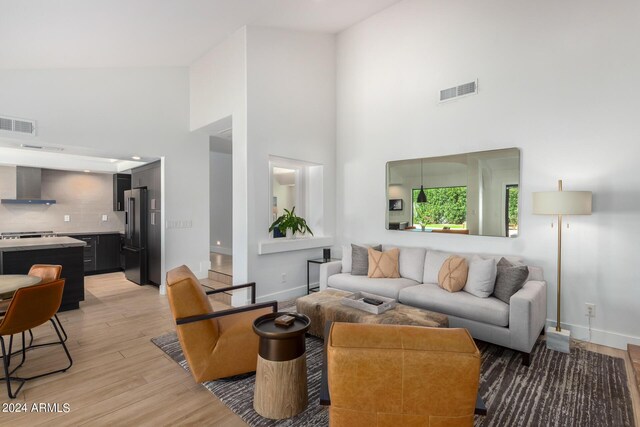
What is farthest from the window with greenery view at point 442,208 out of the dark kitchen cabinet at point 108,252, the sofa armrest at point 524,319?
the dark kitchen cabinet at point 108,252

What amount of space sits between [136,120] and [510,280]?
548 centimetres

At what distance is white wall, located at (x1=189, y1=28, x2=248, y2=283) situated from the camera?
454 cm

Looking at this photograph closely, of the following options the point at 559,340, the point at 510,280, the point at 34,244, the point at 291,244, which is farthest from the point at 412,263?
the point at 34,244

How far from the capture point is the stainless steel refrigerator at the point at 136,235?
579 cm

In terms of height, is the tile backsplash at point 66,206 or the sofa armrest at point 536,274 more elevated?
the tile backsplash at point 66,206

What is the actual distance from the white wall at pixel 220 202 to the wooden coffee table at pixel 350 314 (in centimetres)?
548

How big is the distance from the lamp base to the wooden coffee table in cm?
118

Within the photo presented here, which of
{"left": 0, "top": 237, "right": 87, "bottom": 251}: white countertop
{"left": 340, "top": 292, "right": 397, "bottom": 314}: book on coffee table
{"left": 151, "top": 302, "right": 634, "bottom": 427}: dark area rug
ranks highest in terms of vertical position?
{"left": 0, "top": 237, "right": 87, "bottom": 251}: white countertop

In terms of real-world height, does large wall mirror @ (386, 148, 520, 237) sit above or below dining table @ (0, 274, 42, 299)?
above

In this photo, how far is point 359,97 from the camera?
5.39 metres

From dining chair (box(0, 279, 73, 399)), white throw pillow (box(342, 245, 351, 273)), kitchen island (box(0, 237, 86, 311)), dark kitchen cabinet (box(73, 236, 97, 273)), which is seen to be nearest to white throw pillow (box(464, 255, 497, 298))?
white throw pillow (box(342, 245, 351, 273))

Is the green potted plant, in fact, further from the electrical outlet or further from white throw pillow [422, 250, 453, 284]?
the electrical outlet

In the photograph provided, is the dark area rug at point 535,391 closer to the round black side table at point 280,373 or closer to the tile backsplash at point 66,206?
the round black side table at point 280,373

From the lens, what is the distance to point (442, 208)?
4.45 meters
